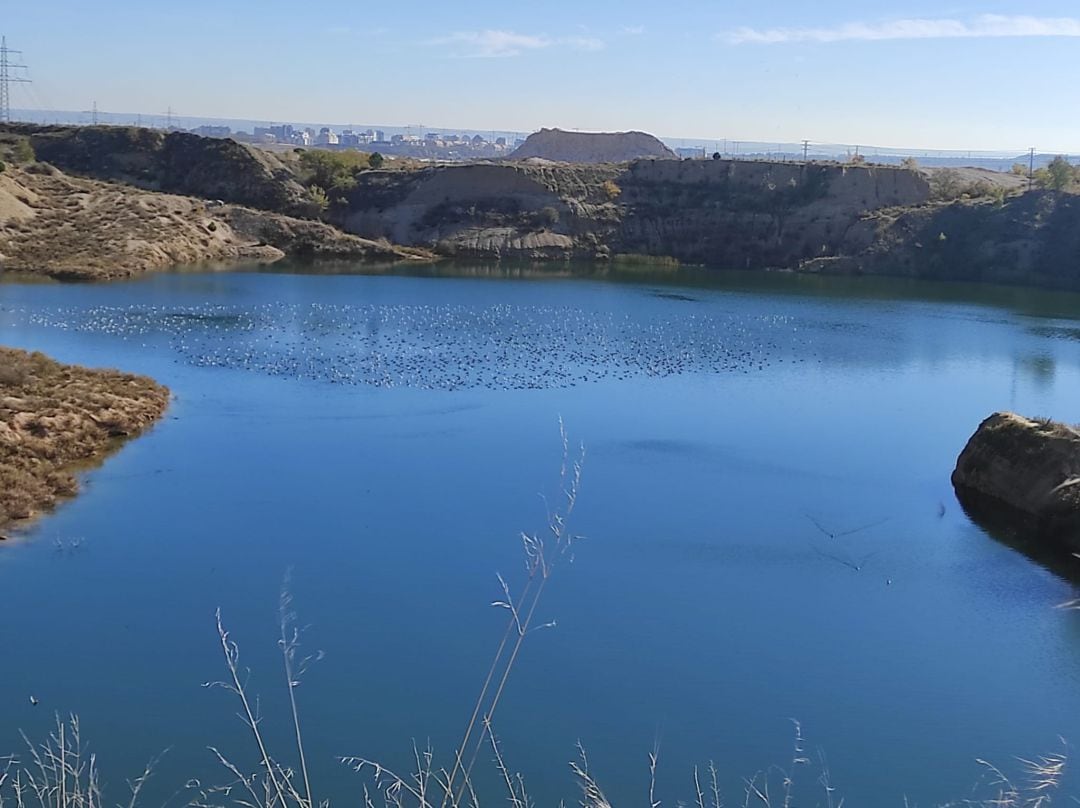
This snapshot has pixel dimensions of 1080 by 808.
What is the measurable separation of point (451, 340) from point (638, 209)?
3633cm

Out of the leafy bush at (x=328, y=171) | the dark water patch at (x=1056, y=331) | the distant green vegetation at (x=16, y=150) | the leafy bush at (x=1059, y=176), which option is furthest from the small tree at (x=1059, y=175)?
the distant green vegetation at (x=16, y=150)

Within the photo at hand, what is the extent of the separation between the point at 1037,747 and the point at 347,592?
9563 millimetres

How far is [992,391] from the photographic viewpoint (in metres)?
35.0

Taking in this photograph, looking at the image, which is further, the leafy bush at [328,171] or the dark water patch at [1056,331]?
the leafy bush at [328,171]

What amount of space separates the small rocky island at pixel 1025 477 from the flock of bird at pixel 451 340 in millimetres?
11711

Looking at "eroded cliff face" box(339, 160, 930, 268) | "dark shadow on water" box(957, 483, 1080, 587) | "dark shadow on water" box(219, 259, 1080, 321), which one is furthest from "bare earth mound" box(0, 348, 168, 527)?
"eroded cliff face" box(339, 160, 930, 268)

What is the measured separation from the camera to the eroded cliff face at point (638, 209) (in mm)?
69938

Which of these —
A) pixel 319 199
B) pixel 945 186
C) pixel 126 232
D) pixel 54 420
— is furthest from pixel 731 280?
pixel 54 420

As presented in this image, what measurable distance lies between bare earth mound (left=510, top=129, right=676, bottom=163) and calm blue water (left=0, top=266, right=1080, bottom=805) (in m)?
107

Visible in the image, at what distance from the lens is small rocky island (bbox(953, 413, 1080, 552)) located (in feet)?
73.5

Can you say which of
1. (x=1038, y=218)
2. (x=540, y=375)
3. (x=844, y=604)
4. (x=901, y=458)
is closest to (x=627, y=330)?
(x=540, y=375)

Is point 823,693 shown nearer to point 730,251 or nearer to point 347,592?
point 347,592

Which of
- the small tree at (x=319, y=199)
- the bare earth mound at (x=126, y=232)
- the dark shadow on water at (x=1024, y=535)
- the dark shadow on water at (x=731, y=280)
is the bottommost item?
the dark shadow on water at (x=1024, y=535)

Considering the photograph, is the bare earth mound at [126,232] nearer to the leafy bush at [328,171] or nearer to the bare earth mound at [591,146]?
the leafy bush at [328,171]
